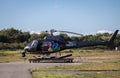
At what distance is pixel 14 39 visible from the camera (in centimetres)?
→ 10662

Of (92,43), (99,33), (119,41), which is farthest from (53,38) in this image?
(99,33)

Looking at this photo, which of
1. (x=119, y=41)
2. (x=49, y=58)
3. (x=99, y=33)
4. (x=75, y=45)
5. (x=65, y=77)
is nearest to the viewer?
(x=65, y=77)

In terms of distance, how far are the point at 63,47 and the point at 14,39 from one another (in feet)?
227

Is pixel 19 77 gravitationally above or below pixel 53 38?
below

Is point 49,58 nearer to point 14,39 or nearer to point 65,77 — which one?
point 65,77

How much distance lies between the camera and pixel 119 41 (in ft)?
342

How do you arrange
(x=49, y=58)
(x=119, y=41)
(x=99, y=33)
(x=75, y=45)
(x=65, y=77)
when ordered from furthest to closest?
(x=99, y=33), (x=119, y=41), (x=75, y=45), (x=49, y=58), (x=65, y=77)

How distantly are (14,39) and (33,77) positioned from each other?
87.9 m

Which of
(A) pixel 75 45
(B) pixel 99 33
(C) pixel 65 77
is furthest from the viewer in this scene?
(B) pixel 99 33

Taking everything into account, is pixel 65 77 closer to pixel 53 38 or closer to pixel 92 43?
pixel 53 38

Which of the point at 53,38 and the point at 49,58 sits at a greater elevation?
the point at 53,38

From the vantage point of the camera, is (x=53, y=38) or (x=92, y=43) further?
(x=92, y=43)

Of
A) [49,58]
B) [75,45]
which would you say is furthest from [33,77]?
[75,45]

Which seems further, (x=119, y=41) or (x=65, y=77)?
(x=119, y=41)
